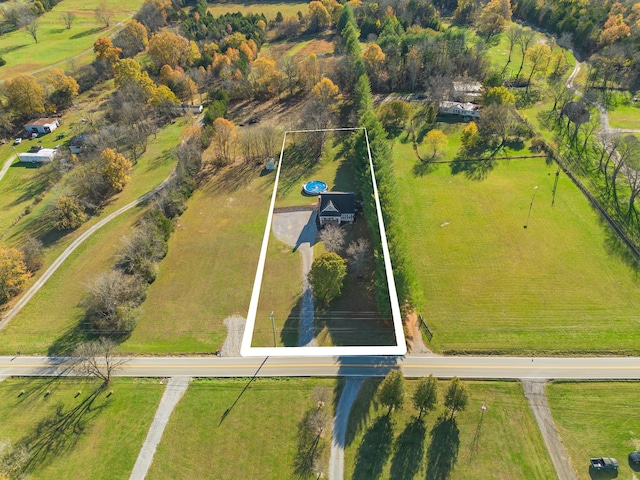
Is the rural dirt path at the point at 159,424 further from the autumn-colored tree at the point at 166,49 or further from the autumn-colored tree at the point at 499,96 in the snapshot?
the autumn-colored tree at the point at 166,49

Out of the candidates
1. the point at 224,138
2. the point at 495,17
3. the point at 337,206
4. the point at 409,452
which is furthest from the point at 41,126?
the point at 495,17

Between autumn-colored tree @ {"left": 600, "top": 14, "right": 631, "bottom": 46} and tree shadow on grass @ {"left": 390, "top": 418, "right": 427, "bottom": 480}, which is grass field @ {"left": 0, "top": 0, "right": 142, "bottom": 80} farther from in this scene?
autumn-colored tree @ {"left": 600, "top": 14, "right": 631, "bottom": 46}

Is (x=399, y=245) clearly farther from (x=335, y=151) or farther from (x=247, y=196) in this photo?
(x=335, y=151)

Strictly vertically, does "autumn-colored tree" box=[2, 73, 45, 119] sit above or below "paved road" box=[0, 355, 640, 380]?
above

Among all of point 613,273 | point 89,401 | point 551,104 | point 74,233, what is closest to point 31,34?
point 74,233

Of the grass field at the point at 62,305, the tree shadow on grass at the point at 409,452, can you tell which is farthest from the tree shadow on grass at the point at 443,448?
the grass field at the point at 62,305

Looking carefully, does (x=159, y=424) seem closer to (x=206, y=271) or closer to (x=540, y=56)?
(x=206, y=271)

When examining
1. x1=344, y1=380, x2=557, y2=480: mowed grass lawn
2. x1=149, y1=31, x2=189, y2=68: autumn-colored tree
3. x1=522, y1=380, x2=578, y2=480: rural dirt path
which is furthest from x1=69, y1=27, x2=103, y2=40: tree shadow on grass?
x1=522, y1=380, x2=578, y2=480: rural dirt path
